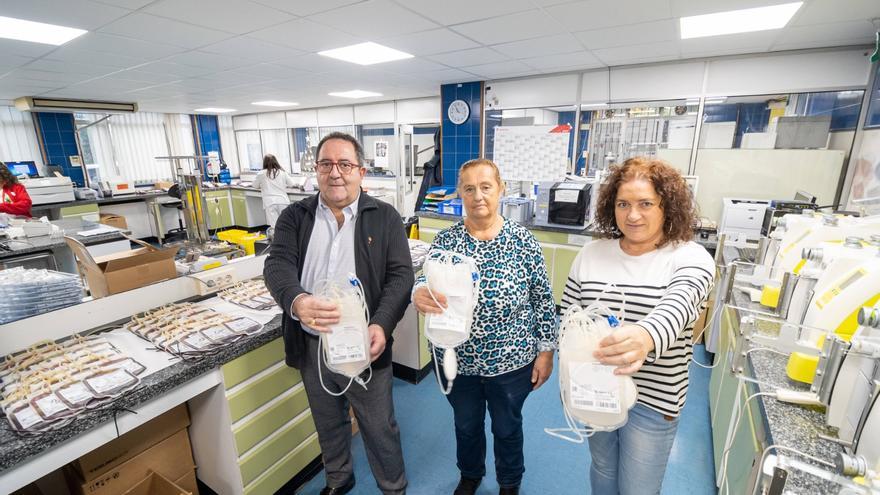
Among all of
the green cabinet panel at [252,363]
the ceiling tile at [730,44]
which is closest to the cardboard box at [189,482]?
the green cabinet panel at [252,363]

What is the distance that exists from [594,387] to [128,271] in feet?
6.66

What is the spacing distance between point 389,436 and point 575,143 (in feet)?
14.2

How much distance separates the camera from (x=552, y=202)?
367cm

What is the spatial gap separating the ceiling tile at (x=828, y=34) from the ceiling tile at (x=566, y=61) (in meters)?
1.46

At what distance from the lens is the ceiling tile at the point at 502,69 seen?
4098 mm

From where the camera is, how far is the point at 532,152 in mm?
4410

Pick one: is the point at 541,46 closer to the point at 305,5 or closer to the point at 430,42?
the point at 430,42

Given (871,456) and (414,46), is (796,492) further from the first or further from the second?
(414,46)

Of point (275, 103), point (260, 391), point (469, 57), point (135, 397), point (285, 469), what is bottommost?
point (285, 469)

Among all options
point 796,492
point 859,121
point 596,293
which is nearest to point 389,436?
point 596,293

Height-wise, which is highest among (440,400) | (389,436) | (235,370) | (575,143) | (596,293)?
(575,143)

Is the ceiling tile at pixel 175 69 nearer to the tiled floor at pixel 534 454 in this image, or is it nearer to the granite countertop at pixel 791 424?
the tiled floor at pixel 534 454

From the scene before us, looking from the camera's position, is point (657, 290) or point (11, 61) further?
point (11, 61)

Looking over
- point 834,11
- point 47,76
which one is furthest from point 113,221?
point 834,11
